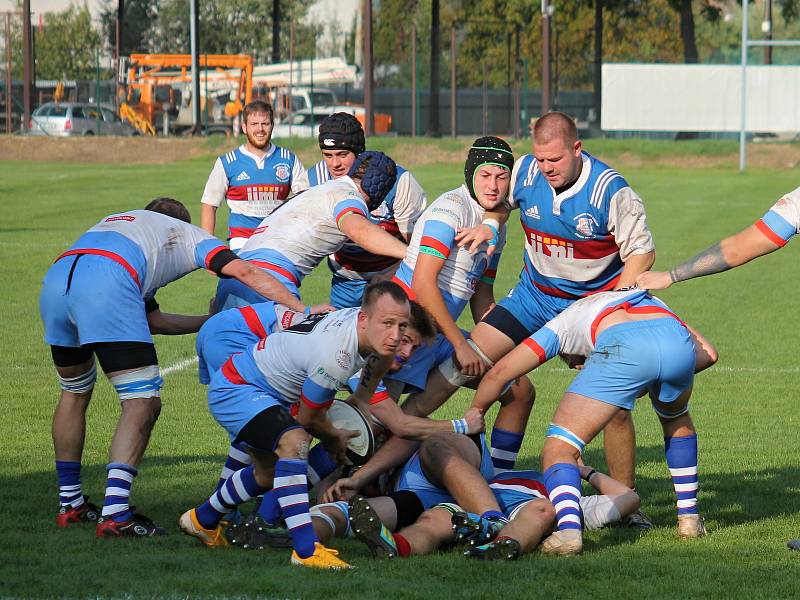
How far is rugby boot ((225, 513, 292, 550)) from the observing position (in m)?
6.45

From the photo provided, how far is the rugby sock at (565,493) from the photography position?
20.5 feet

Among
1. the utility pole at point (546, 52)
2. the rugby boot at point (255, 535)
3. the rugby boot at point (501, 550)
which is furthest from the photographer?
the utility pole at point (546, 52)

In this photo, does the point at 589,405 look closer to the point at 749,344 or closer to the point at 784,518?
the point at 784,518

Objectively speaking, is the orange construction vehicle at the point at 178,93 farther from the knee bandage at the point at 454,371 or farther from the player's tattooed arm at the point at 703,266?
the player's tattooed arm at the point at 703,266

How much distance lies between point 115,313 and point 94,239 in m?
0.49

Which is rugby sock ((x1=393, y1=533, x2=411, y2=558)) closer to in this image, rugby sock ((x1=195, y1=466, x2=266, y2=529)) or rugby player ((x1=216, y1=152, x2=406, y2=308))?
rugby sock ((x1=195, y1=466, x2=266, y2=529))

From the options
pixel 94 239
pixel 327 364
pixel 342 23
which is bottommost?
pixel 327 364

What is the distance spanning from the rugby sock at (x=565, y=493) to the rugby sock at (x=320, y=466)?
1.39 metres

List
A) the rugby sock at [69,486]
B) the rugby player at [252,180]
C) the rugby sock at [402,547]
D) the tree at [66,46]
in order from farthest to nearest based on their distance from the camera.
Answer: the tree at [66,46], the rugby player at [252,180], the rugby sock at [69,486], the rugby sock at [402,547]

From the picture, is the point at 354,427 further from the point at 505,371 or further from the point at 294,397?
the point at 505,371

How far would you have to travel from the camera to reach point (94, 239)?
6.97 m

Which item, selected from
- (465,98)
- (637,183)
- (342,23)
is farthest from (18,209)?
(342,23)

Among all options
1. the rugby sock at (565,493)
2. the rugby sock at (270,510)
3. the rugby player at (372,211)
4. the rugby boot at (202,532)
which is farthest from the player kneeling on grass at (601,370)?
the rugby player at (372,211)

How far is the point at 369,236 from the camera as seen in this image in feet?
24.6
